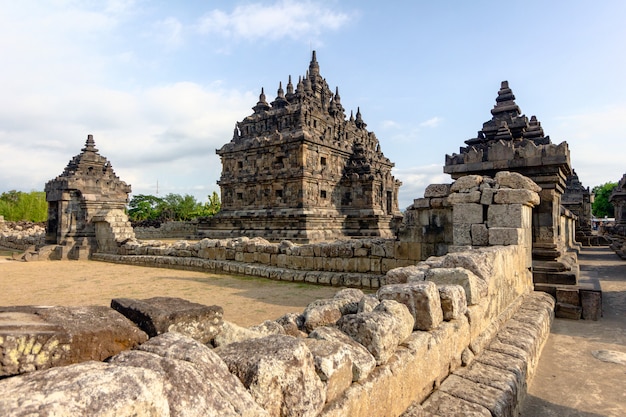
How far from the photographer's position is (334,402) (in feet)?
5.69

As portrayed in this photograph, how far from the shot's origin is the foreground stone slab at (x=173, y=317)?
1.77 m

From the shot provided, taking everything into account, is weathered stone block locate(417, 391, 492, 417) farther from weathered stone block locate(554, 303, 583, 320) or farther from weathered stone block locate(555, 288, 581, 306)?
weathered stone block locate(555, 288, 581, 306)

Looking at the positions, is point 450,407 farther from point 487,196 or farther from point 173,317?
point 487,196

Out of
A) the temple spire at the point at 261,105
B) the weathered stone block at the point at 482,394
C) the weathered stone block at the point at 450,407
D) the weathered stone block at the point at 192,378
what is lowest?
the weathered stone block at the point at 482,394

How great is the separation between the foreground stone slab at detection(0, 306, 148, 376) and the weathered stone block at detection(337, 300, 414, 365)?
1178mm

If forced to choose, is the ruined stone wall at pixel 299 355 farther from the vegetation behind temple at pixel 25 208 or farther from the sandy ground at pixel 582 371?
the vegetation behind temple at pixel 25 208

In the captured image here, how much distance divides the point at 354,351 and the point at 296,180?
836 inches

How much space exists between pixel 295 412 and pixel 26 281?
10492 millimetres

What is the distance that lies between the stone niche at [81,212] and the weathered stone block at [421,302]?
1371 cm

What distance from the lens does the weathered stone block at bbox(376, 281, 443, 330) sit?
2.73 m

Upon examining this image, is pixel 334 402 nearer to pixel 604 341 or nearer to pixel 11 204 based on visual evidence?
pixel 604 341

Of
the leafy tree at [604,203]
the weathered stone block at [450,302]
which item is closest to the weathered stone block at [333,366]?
the weathered stone block at [450,302]

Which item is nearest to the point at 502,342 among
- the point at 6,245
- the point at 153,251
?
the point at 153,251

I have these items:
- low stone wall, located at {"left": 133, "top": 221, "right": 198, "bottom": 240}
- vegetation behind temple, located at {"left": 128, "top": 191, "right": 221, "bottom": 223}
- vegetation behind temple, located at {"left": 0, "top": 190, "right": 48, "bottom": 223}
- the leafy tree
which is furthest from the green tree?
the leafy tree
